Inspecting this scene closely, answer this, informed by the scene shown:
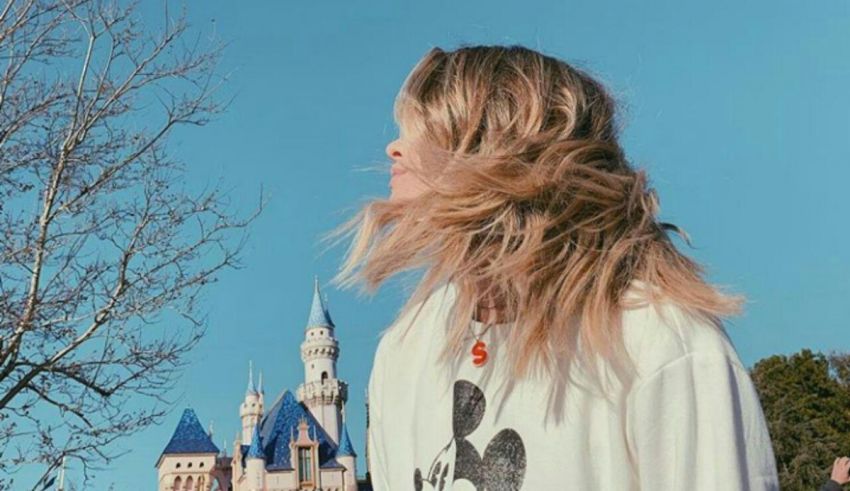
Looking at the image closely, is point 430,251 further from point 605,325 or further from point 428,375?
point 605,325

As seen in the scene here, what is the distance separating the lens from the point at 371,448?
205 cm

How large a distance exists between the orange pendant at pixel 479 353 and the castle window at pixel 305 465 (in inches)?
1481

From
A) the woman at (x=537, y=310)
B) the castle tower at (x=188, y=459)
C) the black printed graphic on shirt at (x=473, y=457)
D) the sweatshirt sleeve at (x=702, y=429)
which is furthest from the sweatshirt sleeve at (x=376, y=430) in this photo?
the castle tower at (x=188, y=459)

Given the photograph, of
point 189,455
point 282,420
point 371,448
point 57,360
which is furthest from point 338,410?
point 371,448

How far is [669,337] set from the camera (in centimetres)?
146

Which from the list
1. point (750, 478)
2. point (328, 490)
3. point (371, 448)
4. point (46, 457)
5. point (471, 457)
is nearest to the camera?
point (750, 478)

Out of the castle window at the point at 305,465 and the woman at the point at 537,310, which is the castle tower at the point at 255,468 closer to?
the castle window at the point at 305,465

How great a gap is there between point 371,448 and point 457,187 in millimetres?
627

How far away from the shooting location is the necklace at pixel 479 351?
5.60ft

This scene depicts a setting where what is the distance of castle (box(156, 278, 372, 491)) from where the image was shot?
38.1 m

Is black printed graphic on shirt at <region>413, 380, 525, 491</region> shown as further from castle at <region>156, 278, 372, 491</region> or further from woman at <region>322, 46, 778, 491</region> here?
castle at <region>156, 278, 372, 491</region>

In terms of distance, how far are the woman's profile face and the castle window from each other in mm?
37490

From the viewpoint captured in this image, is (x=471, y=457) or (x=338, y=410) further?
(x=338, y=410)

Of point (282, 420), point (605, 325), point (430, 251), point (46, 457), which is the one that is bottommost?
point (605, 325)
